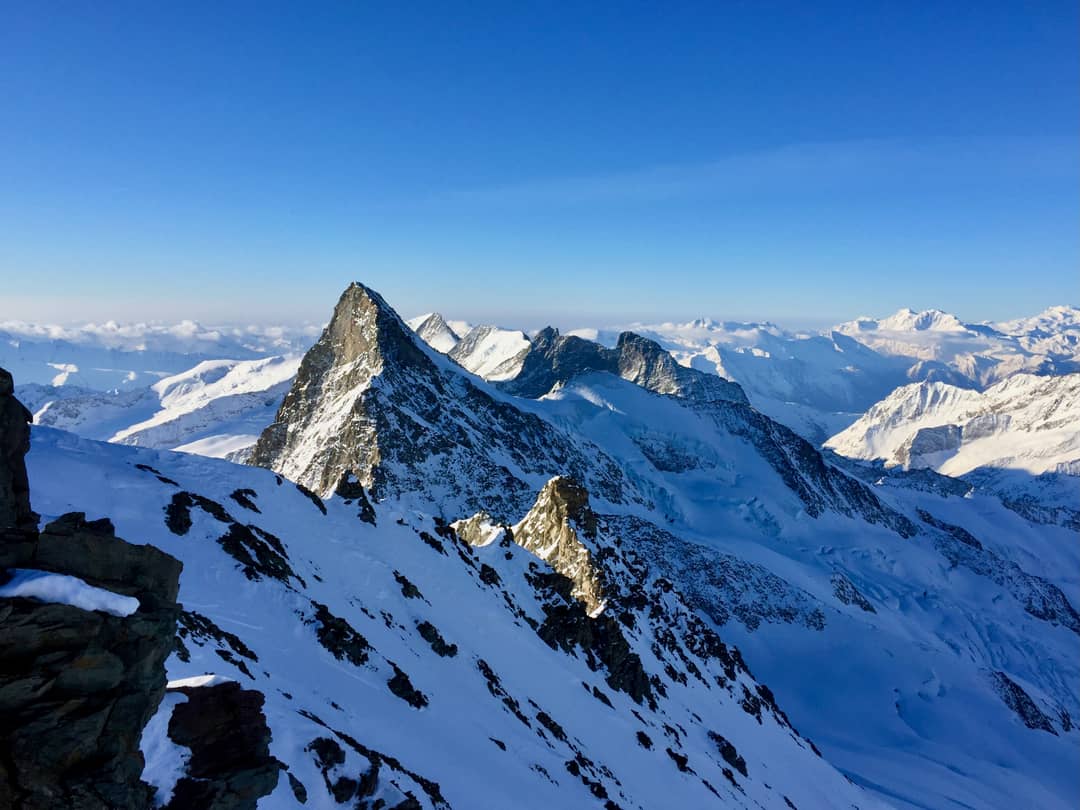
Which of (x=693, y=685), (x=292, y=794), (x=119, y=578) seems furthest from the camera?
(x=693, y=685)

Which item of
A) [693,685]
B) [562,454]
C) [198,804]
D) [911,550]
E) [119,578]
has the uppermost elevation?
[119,578]

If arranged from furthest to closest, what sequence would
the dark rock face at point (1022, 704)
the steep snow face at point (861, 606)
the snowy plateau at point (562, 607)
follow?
the dark rock face at point (1022, 704) → the steep snow face at point (861, 606) → the snowy plateau at point (562, 607)

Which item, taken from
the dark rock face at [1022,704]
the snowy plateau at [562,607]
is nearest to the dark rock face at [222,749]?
the snowy plateau at [562,607]

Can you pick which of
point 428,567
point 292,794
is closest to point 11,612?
point 292,794

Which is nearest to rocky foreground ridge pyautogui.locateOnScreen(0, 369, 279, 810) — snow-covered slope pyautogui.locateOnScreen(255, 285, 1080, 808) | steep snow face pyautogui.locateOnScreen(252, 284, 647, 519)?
snow-covered slope pyautogui.locateOnScreen(255, 285, 1080, 808)

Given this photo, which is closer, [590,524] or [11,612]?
[11,612]

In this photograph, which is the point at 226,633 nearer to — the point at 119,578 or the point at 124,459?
the point at 119,578

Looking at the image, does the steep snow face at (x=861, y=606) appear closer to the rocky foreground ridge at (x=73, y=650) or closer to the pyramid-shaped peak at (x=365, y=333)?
the pyramid-shaped peak at (x=365, y=333)
